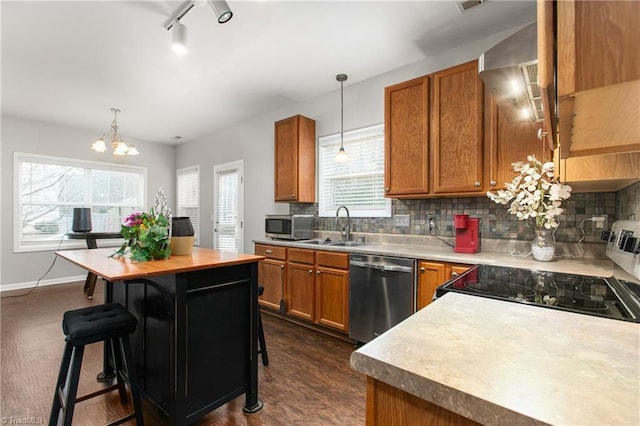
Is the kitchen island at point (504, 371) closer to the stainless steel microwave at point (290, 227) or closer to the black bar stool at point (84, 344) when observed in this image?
the black bar stool at point (84, 344)

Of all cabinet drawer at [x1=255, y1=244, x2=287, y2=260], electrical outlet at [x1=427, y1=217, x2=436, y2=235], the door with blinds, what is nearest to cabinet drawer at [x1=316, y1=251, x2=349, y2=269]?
cabinet drawer at [x1=255, y1=244, x2=287, y2=260]

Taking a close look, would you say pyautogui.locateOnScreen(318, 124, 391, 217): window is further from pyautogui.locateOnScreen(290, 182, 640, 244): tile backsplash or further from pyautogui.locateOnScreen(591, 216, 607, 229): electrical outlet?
pyautogui.locateOnScreen(591, 216, 607, 229): electrical outlet

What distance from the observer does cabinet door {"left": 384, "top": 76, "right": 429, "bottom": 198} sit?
104 inches

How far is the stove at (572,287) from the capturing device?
3.28ft

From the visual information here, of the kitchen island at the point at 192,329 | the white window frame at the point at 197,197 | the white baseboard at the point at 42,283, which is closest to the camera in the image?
the kitchen island at the point at 192,329

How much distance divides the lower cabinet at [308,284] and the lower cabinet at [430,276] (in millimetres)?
708

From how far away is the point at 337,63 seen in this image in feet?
10.1

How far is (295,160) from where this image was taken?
146 inches

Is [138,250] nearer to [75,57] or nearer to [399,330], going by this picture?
[399,330]

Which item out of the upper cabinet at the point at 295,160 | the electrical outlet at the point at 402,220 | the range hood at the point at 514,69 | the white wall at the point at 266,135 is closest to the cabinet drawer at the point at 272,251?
the upper cabinet at the point at 295,160

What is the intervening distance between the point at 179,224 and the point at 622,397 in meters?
2.19

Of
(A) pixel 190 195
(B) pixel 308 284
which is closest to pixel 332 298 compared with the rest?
(B) pixel 308 284

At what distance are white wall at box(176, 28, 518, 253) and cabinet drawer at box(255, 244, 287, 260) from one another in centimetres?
84

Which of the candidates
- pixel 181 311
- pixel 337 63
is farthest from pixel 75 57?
pixel 181 311
